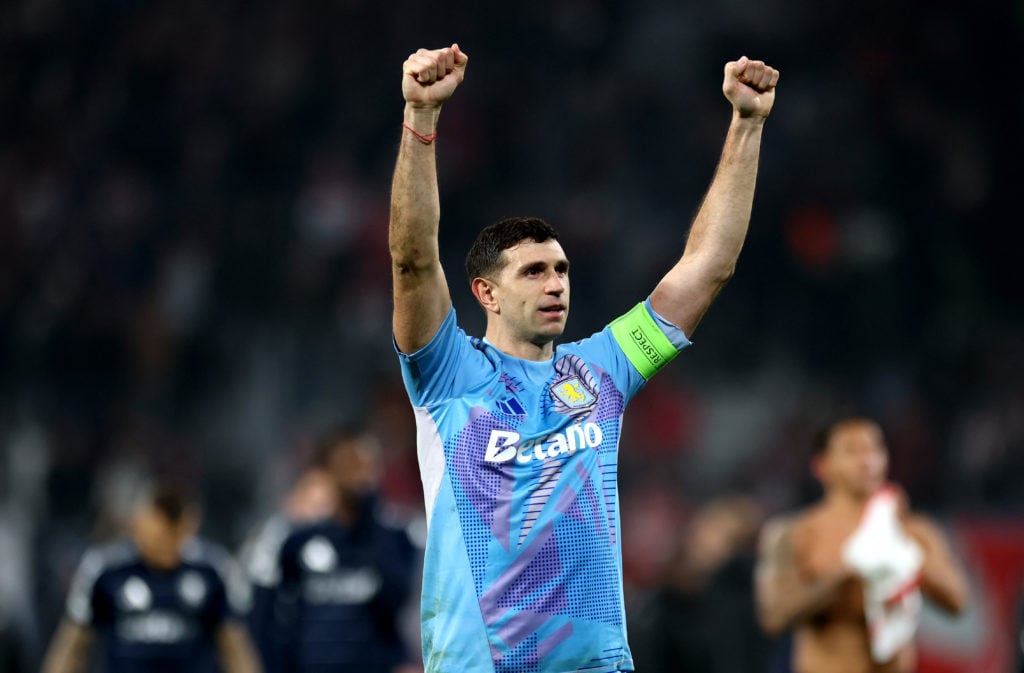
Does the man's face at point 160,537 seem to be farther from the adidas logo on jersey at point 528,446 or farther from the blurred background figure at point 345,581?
the adidas logo on jersey at point 528,446

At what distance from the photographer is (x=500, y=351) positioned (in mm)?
4680

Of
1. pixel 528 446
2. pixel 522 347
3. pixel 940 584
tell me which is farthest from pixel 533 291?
pixel 940 584

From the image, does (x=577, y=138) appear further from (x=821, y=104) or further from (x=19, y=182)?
(x=19, y=182)

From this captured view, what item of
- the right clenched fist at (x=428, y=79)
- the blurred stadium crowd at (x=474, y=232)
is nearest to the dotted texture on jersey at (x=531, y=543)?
the right clenched fist at (x=428, y=79)

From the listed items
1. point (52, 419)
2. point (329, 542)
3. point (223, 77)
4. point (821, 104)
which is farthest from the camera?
point (223, 77)

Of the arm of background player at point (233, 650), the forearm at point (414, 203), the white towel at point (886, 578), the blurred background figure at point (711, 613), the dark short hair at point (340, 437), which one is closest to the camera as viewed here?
the forearm at point (414, 203)

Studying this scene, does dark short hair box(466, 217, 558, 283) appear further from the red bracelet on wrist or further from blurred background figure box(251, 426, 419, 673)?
blurred background figure box(251, 426, 419, 673)

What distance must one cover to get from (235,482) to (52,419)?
1.88m

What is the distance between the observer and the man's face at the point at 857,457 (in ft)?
A: 24.8

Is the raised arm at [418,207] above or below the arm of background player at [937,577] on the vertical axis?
above

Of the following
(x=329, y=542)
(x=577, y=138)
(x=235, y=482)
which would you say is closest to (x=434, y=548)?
(x=329, y=542)

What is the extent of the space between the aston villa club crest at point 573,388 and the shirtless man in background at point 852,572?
3.10 meters

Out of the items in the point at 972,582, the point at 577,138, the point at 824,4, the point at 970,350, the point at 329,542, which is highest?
the point at 824,4

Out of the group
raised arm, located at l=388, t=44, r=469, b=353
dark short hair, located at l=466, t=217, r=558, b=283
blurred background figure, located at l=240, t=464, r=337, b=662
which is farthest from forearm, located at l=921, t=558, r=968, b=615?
raised arm, located at l=388, t=44, r=469, b=353
